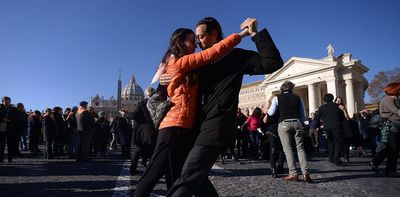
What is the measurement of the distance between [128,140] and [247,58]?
1000 centimetres

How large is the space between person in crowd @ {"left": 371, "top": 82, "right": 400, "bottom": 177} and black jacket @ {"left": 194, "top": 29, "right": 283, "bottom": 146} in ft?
16.2

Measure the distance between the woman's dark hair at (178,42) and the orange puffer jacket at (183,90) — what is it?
5cm

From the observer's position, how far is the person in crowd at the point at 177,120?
230 cm

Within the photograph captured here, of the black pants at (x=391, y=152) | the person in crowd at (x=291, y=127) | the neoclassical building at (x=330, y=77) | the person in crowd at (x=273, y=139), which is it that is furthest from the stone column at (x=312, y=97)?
the person in crowd at (x=291, y=127)

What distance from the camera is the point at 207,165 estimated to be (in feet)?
7.09

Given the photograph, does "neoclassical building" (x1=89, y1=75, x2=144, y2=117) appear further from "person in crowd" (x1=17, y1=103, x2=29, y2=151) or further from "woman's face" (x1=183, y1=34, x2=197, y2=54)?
"woman's face" (x1=183, y1=34, x2=197, y2=54)

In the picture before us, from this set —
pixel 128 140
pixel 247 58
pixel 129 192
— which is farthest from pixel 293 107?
pixel 128 140

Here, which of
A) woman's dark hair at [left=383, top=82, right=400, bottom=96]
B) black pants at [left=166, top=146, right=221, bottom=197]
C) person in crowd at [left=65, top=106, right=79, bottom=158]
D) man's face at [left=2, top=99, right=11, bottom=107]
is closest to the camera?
black pants at [left=166, top=146, right=221, bottom=197]

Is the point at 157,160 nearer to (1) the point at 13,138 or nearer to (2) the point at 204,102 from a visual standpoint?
(2) the point at 204,102

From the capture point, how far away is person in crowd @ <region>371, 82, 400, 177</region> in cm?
612

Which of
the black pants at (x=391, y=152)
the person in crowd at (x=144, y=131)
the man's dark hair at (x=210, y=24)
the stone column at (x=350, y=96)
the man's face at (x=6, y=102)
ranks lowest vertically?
the black pants at (x=391, y=152)

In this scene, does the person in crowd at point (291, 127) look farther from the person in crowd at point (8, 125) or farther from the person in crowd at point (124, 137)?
the person in crowd at point (8, 125)

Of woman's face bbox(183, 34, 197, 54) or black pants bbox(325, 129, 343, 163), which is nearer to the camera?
woman's face bbox(183, 34, 197, 54)

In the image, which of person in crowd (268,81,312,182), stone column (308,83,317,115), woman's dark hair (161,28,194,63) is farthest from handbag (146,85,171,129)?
stone column (308,83,317,115)
